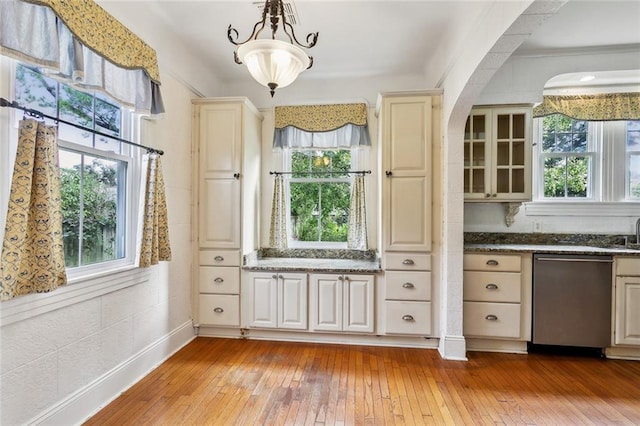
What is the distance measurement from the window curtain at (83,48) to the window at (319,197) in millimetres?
1709

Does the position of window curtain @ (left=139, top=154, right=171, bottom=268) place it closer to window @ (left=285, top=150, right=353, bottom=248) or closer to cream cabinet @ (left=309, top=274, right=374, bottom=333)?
cream cabinet @ (left=309, top=274, right=374, bottom=333)

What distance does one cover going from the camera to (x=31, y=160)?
58.6 inches

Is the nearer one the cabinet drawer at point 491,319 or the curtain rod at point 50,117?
the curtain rod at point 50,117

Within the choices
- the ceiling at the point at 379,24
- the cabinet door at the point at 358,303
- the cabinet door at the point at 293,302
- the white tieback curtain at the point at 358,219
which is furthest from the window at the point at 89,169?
the white tieback curtain at the point at 358,219

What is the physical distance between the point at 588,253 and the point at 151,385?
3.65 meters

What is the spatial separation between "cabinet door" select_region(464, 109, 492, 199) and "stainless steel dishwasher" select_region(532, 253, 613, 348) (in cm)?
76

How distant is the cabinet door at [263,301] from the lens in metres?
3.06

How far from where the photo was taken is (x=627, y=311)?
2652mm

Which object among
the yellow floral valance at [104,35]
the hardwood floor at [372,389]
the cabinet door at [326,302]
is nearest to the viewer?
the yellow floral valance at [104,35]

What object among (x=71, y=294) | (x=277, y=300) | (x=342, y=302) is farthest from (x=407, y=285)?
(x=71, y=294)

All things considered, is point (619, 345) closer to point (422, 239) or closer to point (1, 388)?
point (422, 239)

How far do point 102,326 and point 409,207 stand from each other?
8.28 feet

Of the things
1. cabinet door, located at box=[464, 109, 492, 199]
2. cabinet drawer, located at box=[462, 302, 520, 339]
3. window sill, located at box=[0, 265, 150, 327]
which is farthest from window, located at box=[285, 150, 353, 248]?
window sill, located at box=[0, 265, 150, 327]

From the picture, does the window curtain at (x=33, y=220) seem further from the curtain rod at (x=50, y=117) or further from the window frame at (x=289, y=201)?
the window frame at (x=289, y=201)
